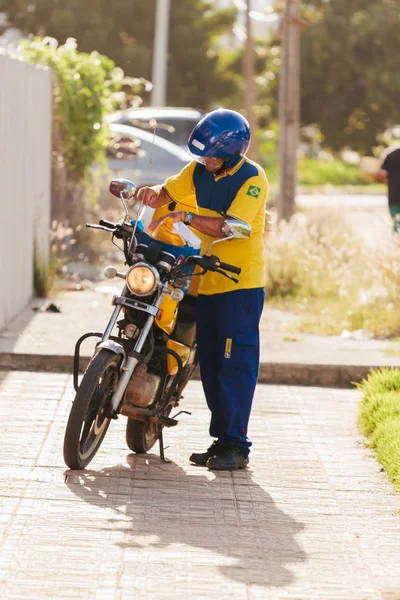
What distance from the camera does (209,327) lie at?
6.60 meters

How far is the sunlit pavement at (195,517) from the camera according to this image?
466 cm

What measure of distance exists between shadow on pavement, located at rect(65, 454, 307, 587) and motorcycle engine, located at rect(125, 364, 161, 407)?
34 centimetres

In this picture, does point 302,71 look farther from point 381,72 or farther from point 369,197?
point 369,197

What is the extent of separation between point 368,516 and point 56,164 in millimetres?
8901

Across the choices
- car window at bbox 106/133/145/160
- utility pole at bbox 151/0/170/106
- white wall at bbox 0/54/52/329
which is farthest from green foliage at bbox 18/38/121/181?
utility pole at bbox 151/0/170/106

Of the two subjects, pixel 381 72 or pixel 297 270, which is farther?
pixel 381 72

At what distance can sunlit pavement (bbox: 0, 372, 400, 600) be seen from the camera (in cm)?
466

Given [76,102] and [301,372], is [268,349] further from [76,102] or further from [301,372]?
[76,102]

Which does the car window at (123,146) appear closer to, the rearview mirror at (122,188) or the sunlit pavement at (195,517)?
the sunlit pavement at (195,517)

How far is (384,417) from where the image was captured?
7.23 metres

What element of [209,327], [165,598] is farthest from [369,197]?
[165,598]

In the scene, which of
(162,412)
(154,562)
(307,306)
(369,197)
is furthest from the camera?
(369,197)

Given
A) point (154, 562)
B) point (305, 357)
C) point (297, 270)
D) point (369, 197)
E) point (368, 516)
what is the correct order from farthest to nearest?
point (369, 197), point (297, 270), point (305, 357), point (368, 516), point (154, 562)

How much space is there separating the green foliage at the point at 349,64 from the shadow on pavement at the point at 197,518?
35.3 metres
